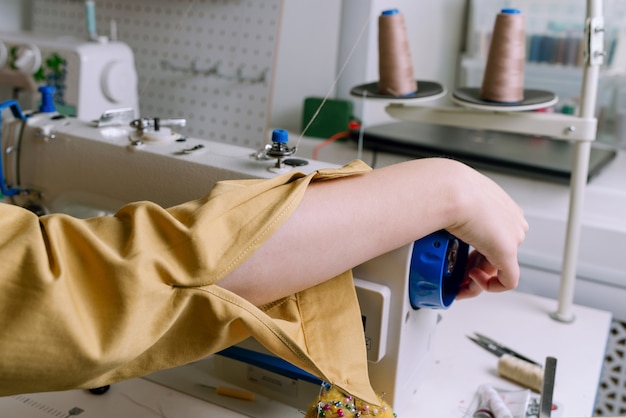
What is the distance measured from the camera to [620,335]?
4.06ft

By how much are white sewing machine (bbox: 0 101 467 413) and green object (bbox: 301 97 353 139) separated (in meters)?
0.68

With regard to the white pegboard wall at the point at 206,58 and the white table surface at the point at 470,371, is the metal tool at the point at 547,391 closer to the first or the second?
the white table surface at the point at 470,371

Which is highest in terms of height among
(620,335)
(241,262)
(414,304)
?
(241,262)

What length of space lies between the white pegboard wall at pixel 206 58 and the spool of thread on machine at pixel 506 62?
60 cm

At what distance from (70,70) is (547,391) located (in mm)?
1054

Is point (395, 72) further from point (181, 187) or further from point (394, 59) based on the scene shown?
point (181, 187)

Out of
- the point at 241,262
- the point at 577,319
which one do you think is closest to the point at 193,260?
the point at 241,262

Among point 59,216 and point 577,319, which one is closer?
point 59,216

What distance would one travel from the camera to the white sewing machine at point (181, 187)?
2.53 ft

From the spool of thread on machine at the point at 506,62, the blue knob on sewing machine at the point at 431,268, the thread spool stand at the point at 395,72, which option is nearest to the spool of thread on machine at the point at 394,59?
the thread spool stand at the point at 395,72

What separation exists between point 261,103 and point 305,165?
2.58 ft

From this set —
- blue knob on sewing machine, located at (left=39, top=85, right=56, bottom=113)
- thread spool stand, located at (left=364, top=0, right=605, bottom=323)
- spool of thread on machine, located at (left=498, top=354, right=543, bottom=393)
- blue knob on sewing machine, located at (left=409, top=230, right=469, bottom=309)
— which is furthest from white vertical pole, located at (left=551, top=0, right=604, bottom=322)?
blue knob on sewing machine, located at (left=39, top=85, right=56, bottom=113)

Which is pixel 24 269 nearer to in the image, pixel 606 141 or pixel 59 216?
pixel 59 216

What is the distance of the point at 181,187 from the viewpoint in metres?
0.86
